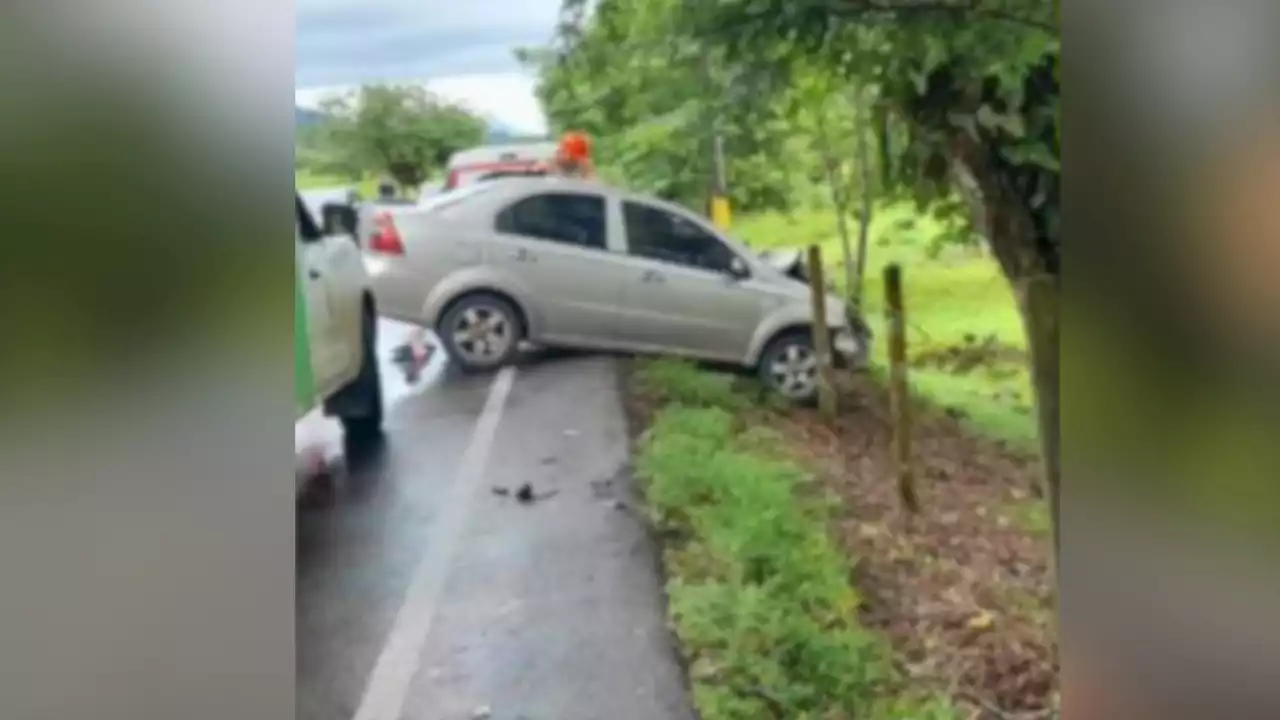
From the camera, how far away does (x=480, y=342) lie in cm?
170

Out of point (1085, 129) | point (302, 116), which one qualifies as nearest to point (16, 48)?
point (302, 116)

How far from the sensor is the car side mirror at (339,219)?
1.65 metres

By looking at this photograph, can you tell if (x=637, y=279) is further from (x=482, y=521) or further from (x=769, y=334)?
(x=482, y=521)

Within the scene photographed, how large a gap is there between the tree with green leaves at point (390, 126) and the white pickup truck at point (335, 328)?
0.07 meters

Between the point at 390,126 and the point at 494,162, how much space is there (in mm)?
122

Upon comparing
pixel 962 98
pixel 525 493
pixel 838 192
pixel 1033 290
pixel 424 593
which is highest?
pixel 962 98

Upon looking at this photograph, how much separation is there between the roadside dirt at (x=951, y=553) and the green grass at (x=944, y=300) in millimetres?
33

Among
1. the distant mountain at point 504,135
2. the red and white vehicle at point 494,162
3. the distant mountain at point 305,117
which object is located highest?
the distant mountain at point 305,117

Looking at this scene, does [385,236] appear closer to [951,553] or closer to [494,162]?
[494,162]

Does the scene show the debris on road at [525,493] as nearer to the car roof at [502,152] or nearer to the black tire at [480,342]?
the black tire at [480,342]

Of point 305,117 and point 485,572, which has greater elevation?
point 305,117

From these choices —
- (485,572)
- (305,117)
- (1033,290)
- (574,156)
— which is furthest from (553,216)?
(1033,290)

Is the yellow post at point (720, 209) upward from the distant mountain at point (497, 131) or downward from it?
downward

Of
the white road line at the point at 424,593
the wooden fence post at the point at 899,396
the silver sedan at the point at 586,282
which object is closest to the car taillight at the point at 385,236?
the silver sedan at the point at 586,282
